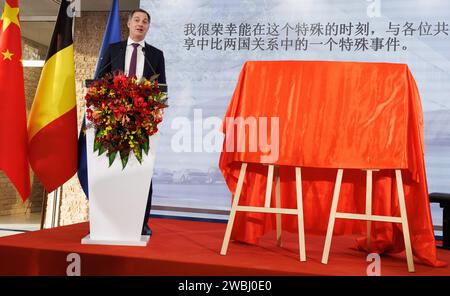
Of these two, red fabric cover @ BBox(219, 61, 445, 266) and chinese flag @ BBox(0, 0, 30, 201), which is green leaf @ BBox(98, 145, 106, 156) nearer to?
red fabric cover @ BBox(219, 61, 445, 266)

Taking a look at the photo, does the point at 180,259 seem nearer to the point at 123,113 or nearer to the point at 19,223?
the point at 123,113

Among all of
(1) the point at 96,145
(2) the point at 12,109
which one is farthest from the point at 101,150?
(2) the point at 12,109

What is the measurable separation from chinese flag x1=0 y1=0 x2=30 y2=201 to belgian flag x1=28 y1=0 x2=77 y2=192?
74 mm

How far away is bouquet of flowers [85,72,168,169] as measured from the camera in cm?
221

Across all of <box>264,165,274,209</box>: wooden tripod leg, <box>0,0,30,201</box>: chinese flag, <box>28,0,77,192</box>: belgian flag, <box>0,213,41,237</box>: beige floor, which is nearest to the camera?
<box>264,165,274,209</box>: wooden tripod leg

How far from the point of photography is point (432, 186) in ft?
11.3

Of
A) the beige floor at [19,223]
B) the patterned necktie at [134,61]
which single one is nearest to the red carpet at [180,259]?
the patterned necktie at [134,61]

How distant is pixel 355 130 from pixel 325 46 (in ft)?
6.05

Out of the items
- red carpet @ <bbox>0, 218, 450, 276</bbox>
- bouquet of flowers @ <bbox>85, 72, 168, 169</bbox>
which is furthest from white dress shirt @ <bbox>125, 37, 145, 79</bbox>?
red carpet @ <bbox>0, 218, 450, 276</bbox>

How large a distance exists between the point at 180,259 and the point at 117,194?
553mm

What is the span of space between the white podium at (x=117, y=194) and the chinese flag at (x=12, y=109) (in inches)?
32.5

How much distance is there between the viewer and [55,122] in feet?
9.63

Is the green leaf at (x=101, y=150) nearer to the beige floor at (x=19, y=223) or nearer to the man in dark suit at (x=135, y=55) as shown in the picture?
the man in dark suit at (x=135, y=55)

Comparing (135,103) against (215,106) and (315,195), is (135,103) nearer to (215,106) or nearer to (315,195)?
(315,195)
